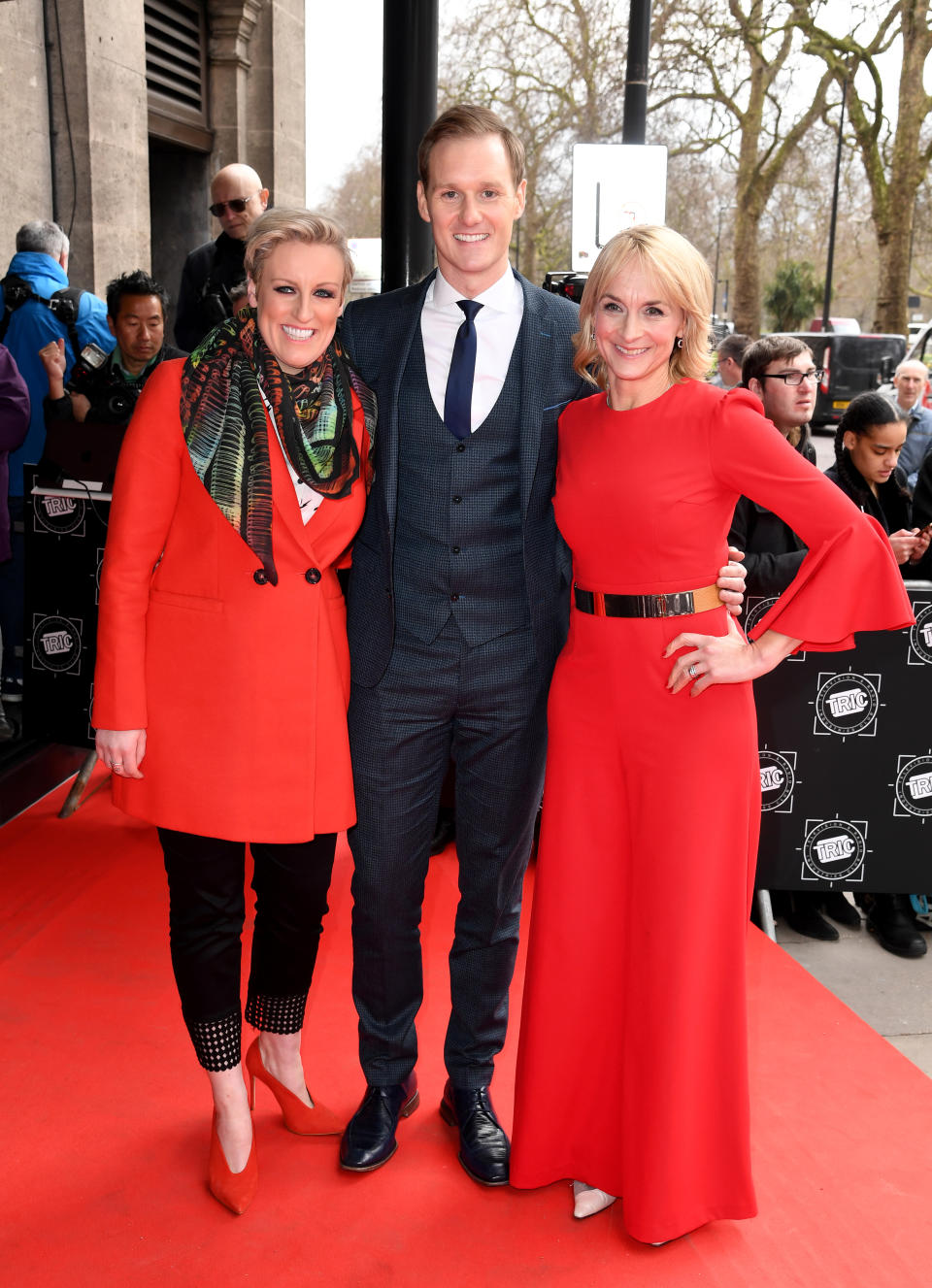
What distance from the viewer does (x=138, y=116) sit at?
8.55 metres

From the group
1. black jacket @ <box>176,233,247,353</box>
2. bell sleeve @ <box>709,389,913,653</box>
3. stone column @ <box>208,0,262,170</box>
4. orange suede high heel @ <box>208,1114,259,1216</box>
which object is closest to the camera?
bell sleeve @ <box>709,389,913,653</box>

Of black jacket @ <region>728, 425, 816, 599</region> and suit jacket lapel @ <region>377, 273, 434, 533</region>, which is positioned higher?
suit jacket lapel @ <region>377, 273, 434, 533</region>

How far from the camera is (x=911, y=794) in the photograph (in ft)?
12.0

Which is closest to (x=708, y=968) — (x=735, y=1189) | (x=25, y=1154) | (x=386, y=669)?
(x=735, y=1189)

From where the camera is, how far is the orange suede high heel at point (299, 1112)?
257 cm

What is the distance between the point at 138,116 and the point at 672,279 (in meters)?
7.86

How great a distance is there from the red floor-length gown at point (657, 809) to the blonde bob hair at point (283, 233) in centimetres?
58

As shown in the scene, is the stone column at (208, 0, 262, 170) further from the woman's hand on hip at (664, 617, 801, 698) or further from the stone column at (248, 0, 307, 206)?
the woman's hand on hip at (664, 617, 801, 698)

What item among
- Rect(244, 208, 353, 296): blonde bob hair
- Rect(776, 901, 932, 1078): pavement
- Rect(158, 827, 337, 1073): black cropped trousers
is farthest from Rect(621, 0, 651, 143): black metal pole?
Rect(158, 827, 337, 1073): black cropped trousers

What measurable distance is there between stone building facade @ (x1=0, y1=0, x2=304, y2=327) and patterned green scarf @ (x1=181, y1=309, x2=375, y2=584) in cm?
583

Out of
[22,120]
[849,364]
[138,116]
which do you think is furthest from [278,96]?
[849,364]

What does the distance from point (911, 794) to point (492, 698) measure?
1.97m

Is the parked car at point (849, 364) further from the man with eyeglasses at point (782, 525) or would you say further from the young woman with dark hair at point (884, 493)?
the man with eyeglasses at point (782, 525)

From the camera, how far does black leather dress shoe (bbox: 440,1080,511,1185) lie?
96.0 inches
